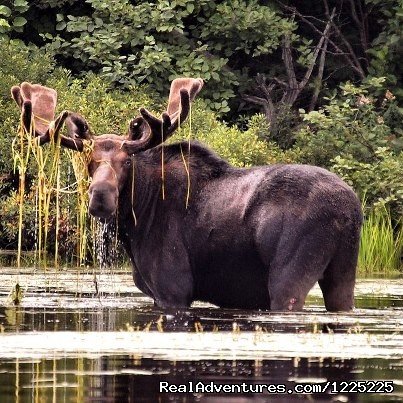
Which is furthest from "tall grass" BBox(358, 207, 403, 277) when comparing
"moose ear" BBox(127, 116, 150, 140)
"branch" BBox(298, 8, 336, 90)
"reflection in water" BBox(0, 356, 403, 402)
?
"reflection in water" BBox(0, 356, 403, 402)

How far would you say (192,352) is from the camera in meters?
9.78

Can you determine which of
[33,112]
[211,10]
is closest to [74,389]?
[33,112]

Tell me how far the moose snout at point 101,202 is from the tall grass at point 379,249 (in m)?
7.47

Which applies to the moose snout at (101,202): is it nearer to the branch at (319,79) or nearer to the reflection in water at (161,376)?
the reflection in water at (161,376)

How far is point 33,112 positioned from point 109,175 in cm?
144

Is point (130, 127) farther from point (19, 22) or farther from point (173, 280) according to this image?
point (19, 22)

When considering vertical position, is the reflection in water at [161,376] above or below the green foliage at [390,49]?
below

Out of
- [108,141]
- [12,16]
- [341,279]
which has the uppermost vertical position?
[12,16]

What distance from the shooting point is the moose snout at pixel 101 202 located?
1257 centimetres

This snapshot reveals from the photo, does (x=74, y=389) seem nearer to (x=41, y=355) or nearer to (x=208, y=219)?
(x=41, y=355)

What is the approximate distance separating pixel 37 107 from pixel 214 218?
2.19 m

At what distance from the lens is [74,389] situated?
8.11m

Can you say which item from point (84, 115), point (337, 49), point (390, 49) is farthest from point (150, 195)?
point (337, 49)

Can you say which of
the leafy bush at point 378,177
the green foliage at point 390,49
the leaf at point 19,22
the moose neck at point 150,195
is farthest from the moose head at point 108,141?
the green foliage at point 390,49
